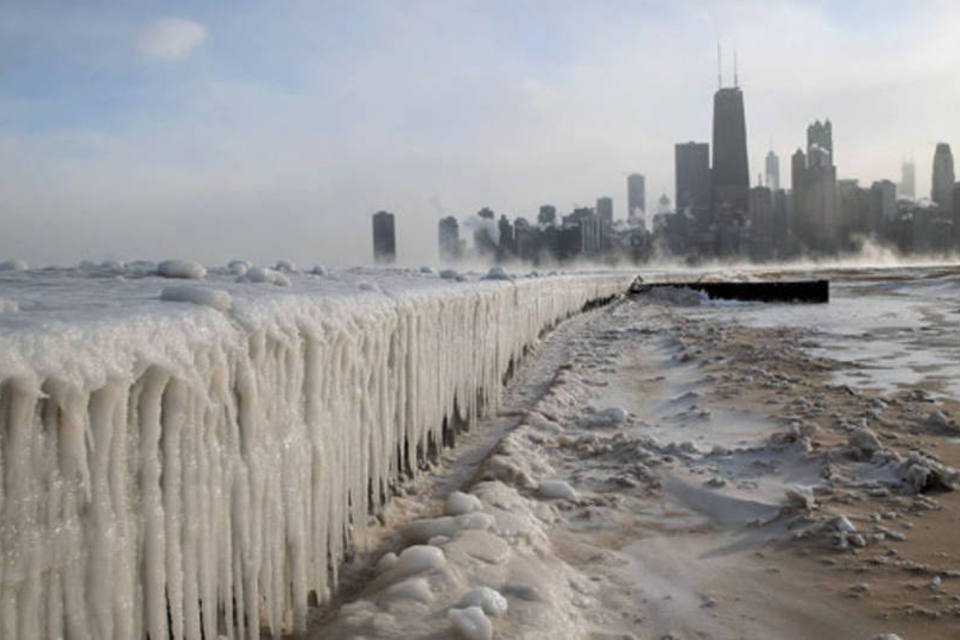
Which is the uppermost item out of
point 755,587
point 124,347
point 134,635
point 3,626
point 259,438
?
point 124,347

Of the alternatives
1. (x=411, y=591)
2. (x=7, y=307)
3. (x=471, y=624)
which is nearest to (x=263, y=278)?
(x=411, y=591)

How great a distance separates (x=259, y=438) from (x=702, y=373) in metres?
6.75

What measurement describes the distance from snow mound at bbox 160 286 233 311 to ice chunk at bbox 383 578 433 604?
45.8 inches

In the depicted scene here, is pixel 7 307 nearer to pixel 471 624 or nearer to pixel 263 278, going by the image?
pixel 471 624

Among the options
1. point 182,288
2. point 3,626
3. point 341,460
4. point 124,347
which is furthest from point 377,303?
point 3,626

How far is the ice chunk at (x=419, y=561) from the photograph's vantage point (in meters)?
2.99

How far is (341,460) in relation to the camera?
127 inches

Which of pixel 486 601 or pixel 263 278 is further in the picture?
pixel 263 278

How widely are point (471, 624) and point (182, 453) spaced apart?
1.07 metres

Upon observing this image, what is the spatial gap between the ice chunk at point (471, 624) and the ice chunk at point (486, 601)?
122 mm

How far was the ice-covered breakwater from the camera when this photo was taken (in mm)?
1622

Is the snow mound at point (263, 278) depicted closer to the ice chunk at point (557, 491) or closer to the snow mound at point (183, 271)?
the snow mound at point (183, 271)

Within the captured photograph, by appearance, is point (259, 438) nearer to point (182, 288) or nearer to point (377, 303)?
point (182, 288)

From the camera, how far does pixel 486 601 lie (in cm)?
273
